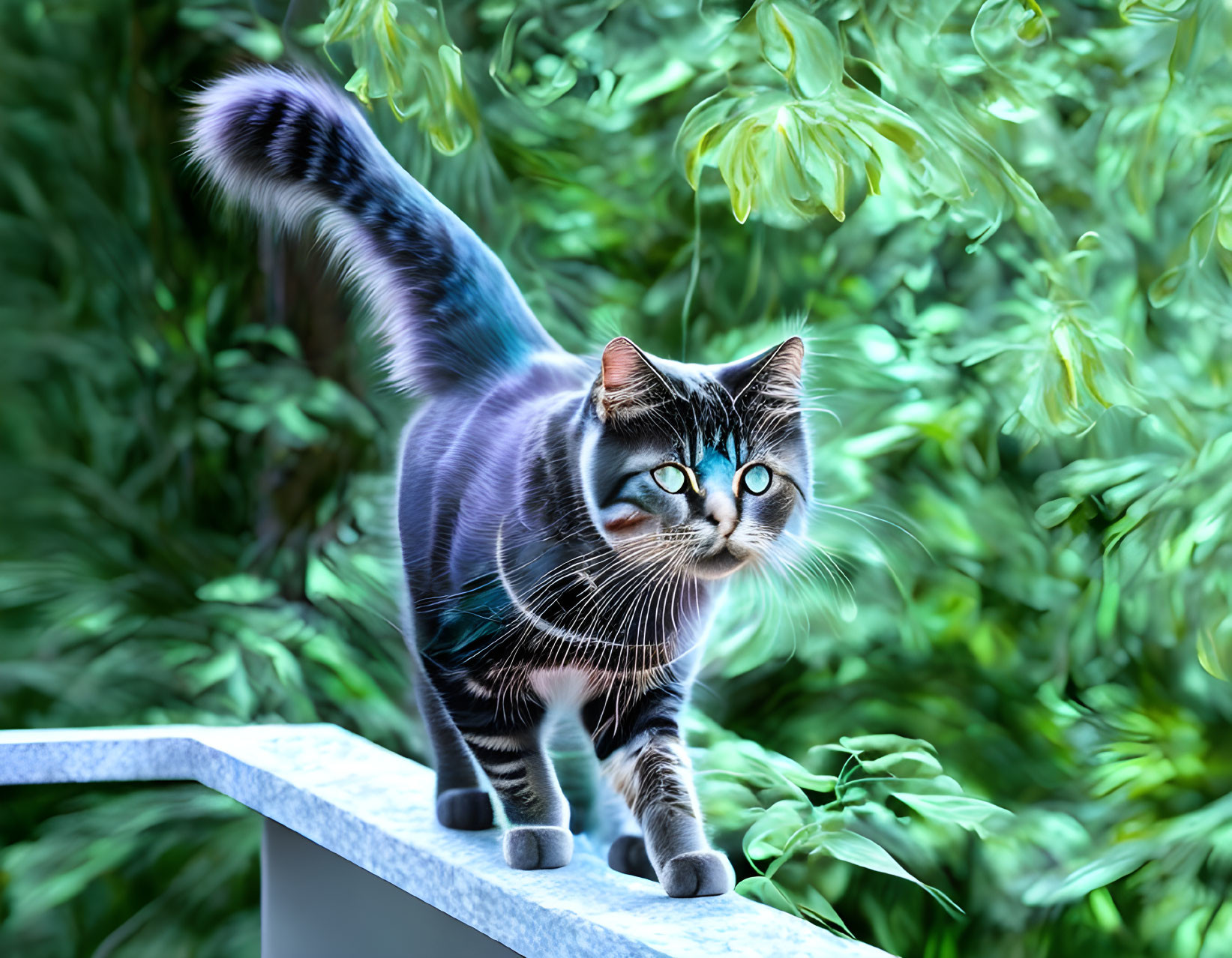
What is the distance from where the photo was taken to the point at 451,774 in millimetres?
1156

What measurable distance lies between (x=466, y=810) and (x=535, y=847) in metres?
0.14

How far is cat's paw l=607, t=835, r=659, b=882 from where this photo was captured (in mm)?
990

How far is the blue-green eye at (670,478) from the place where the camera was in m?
0.85

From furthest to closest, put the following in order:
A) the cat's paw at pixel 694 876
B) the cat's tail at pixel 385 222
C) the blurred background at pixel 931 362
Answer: the cat's tail at pixel 385 222, the cat's paw at pixel 694 876, the blurred background at pixel 931 362

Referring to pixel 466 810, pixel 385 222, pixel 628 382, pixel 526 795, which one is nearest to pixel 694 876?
pixel 526 795

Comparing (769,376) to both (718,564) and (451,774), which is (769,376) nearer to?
(718,564)

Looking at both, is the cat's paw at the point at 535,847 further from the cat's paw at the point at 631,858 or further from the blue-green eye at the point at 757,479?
the blue-green eye at the point at 757,479

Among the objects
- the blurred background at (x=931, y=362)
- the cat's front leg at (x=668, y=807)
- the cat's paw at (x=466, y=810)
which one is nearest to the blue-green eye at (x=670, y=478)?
the blurred background at (x=931, y=362)

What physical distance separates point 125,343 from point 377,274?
2.85 ft

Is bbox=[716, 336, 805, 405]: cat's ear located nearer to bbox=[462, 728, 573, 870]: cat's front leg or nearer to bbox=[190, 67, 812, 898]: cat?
bbox=[190, 67, 812, 898]: cat

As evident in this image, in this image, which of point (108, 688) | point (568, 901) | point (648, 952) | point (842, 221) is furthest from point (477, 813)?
point (108, 688)

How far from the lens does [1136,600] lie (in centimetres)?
80

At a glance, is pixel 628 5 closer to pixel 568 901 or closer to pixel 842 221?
pixel 842 221

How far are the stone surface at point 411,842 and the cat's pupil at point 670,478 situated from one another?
0.34 metres
